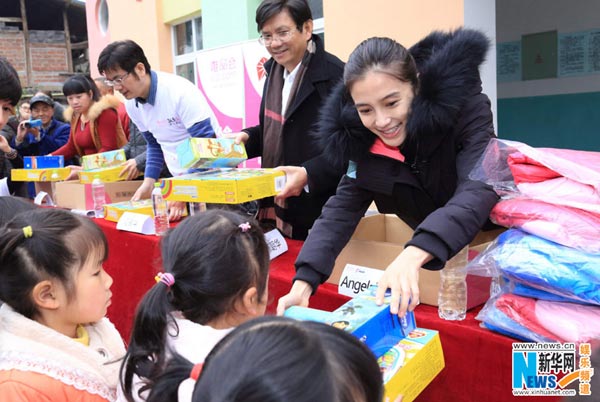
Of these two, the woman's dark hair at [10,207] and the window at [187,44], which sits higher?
the window at [187,44]

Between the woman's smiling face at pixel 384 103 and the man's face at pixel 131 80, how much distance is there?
1434 millimetres

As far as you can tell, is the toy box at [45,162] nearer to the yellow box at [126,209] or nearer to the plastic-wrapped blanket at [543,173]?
the yellow box at [126,209]

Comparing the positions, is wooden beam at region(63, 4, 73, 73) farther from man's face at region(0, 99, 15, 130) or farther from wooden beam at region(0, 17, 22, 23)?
man's face at region(0, 99, 15, 130)

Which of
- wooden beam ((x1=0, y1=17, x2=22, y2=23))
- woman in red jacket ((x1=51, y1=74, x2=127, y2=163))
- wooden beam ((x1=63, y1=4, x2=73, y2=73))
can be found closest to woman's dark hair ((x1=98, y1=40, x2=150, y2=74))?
woman in red jacket ((x1=51, y1=74, x2=127, y2=163))

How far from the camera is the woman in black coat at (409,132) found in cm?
119

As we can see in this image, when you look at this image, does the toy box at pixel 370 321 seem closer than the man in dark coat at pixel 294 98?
Yes

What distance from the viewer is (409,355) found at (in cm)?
91

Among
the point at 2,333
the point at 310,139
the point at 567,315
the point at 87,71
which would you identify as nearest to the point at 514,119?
the point at 310,139

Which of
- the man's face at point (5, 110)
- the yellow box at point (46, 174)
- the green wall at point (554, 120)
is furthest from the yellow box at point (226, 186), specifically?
the green wall at point (554, 120)

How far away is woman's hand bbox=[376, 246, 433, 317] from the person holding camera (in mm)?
3819

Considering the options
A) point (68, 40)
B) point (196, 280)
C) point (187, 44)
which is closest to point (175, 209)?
point (196, 280)

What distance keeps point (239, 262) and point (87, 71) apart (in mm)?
15302

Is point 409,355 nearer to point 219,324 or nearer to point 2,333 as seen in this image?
point 219,324

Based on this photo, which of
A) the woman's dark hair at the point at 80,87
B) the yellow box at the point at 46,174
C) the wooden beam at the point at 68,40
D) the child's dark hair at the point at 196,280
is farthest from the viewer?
the wooden beam at the point at 68,40
